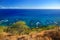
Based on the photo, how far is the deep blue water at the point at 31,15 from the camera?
146 cm

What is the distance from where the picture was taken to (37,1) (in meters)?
1.50

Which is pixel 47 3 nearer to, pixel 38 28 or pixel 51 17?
pixel 51 17

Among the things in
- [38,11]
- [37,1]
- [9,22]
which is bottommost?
[9,22]

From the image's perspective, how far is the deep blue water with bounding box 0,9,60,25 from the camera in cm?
146

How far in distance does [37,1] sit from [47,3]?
0.12 m

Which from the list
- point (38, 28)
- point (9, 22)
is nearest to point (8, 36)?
point (9, 22)

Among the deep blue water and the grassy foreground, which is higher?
the deep blue water

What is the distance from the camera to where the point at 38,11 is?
1473 millimetres

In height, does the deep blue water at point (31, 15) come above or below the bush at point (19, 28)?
above

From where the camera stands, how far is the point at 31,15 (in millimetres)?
1476

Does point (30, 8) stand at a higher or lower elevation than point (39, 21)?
higher

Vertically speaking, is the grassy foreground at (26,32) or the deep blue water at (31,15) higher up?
the deep blue water at (31,15)

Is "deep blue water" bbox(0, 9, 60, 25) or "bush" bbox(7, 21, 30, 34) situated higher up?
"deep blue water" bbox(0, 9, 60, 25)

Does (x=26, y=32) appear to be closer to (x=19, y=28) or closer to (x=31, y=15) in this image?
(x=19, y=28)
